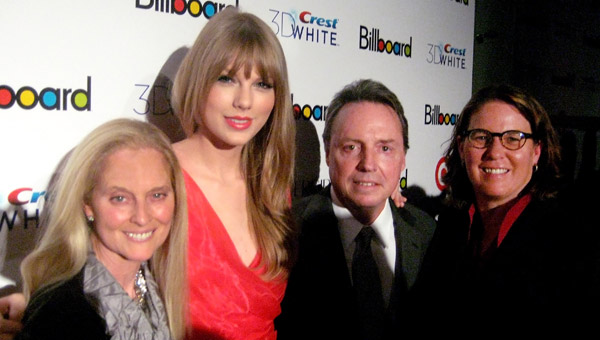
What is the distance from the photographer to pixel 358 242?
1.63 m

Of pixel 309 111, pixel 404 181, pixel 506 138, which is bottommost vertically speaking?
pixel 404 181

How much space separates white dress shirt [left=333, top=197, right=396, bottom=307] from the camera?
5.27 feet

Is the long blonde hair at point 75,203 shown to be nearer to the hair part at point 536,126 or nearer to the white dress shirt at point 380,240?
the white dress shirt at point 380,240

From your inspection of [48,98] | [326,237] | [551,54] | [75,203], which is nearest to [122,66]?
[48,98]

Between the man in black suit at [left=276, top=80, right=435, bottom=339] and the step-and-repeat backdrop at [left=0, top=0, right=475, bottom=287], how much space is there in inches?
22.1

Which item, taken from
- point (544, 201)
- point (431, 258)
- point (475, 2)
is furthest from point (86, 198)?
point (475, 2)

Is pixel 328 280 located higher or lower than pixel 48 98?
lower

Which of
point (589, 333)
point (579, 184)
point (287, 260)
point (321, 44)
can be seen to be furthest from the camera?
point (579, 184)

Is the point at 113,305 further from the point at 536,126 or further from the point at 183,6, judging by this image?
the point at 536,126

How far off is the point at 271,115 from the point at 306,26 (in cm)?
71

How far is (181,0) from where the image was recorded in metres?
1.77

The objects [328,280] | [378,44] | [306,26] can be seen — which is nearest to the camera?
[328,280]

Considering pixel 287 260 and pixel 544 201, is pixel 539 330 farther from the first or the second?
pixel 287 260

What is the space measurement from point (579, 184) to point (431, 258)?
1.96m
